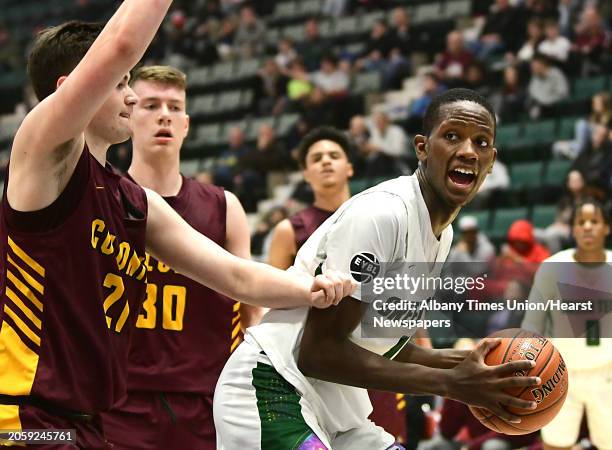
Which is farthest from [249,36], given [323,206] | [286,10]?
[323,206]

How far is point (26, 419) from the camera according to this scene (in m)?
2.79

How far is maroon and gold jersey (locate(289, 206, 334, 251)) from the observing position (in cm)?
608

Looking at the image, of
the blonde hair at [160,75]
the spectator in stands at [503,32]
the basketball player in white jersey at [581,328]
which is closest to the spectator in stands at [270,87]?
the spectator in stands at [503,32]

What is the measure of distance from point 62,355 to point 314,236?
3.55 ft

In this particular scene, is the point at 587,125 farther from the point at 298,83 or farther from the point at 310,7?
the point at 310,7

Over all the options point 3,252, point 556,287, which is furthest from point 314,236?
point 556,287

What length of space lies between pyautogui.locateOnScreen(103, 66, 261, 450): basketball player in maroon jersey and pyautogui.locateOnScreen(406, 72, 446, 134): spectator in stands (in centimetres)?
841

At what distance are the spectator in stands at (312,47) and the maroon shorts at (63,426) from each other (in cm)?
1357

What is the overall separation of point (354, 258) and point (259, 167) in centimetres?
1131

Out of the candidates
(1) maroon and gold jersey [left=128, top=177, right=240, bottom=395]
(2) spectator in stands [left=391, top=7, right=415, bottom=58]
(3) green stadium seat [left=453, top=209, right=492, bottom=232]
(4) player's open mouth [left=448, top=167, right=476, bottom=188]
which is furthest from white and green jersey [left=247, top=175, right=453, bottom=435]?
(2) spectator in stands [left=391, top=7, right=415, bottom=58]

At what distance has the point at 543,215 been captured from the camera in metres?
11.0

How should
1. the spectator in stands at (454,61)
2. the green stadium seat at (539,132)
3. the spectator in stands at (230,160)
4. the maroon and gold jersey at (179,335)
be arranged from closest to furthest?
the maroon and gold jersey at (179,335), the green stadium seat at (539,132), the spectator in stands at (454,61), the spectator in stands at (230,160)

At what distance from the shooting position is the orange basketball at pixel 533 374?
3.43m

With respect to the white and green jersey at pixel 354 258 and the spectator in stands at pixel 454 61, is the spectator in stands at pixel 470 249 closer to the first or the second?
the spectator in stands at pixel 454 61
